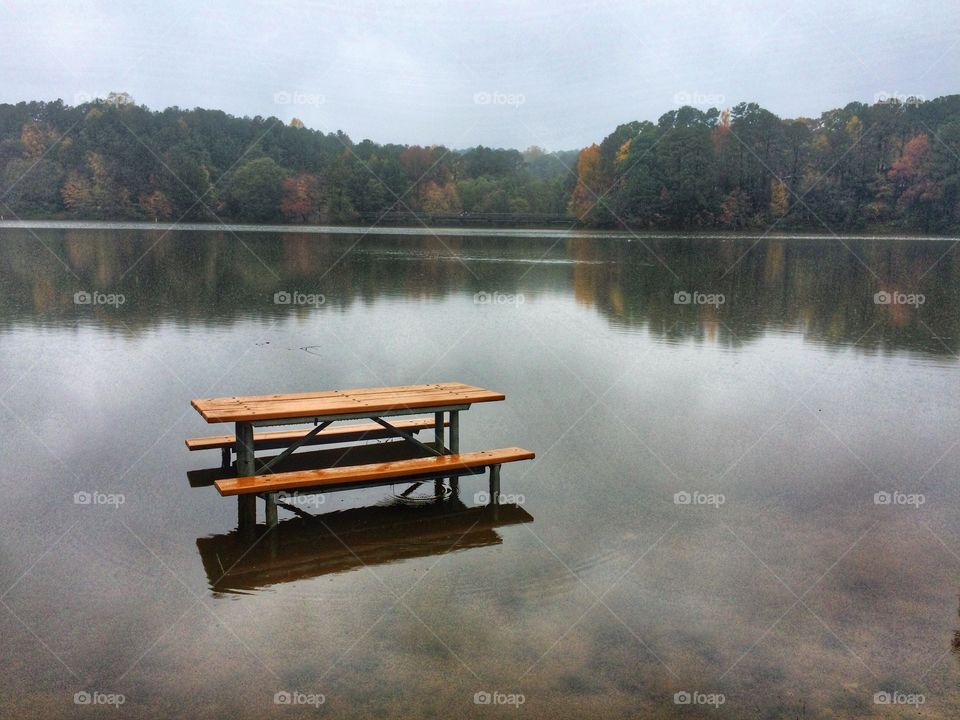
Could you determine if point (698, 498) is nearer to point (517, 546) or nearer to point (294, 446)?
point (517, 546)

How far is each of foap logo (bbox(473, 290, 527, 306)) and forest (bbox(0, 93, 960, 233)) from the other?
69602mm

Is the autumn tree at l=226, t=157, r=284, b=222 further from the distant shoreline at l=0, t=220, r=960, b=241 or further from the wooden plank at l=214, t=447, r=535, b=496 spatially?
the wooden plank at l=214, t=447, r=535, b=496

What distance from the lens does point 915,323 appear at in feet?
60.2

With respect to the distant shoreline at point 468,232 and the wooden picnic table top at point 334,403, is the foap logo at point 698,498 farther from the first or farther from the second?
the distant shoreline at point 468,232

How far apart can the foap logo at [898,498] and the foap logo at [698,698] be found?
3.51m

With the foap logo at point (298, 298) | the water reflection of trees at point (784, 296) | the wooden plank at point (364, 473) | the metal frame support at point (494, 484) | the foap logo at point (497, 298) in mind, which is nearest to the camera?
the wooden plank at point (364, 473)

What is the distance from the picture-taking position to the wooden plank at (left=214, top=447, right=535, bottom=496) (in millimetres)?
6109

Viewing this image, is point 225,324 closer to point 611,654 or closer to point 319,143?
point 611,654

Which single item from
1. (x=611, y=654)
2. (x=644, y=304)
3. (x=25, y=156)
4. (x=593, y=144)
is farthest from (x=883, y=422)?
(x=25, y=156)

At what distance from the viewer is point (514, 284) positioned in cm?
2617

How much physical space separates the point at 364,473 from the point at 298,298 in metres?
14.3

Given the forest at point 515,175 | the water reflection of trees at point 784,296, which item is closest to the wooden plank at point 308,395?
the water reflection of trees at point 784,296

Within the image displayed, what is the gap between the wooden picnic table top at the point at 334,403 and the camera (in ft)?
20.7

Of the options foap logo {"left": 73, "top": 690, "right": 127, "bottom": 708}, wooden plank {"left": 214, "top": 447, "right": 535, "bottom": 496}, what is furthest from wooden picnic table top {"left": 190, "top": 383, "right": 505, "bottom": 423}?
foap logo {"left": 73, "top": 690, "right": 127, "bottom": 708}
